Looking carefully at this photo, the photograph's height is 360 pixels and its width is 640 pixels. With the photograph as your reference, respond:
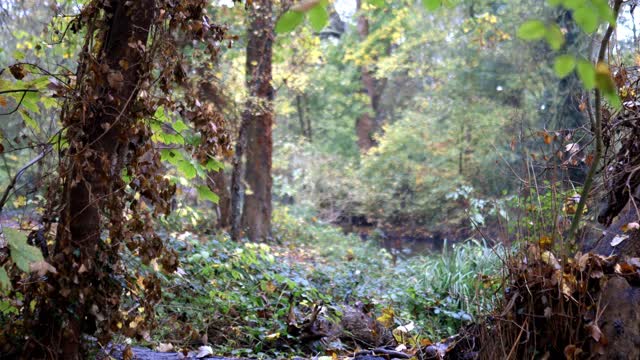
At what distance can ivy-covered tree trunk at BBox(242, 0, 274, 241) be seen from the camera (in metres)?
10.4

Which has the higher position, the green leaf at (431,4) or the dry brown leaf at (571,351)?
the green leaf at (431,4)

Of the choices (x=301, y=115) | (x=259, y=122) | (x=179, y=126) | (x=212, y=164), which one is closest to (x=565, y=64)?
(x=212, y=164)

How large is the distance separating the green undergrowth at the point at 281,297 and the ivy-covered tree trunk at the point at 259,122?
8.76 feet

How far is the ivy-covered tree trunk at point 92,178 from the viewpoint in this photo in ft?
9.41

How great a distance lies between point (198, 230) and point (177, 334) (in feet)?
21.1

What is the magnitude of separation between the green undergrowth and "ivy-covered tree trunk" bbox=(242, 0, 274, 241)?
2.67m

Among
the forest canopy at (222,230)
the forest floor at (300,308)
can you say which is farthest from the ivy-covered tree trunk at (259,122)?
the forest floor at (300,308)

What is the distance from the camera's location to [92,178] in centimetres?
297

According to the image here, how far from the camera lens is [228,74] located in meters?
10.6

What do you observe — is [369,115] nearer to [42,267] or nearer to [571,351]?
[571,351]

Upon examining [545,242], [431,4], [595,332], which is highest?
[431,4]

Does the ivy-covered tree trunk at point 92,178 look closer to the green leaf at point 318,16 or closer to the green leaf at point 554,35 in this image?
the green leaf at point 318,16

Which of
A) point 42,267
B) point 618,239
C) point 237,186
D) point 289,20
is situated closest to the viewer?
point 289,20

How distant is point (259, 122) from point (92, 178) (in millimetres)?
9096
